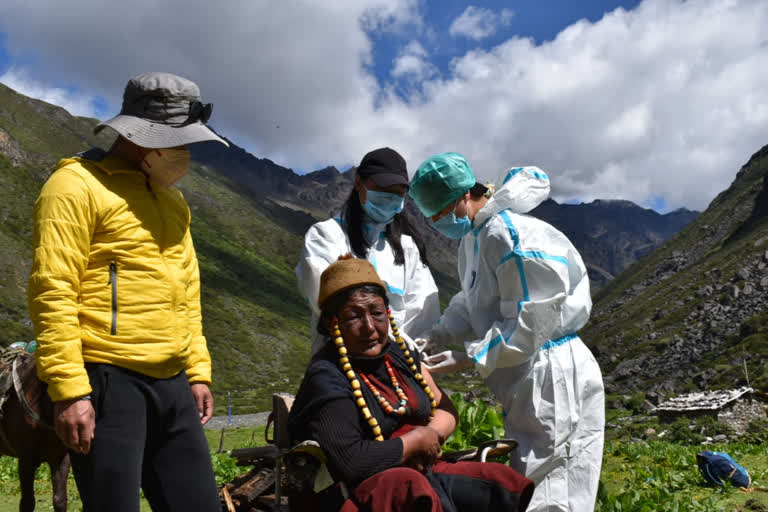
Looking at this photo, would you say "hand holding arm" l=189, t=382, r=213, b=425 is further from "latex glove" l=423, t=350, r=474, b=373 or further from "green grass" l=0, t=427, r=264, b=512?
"green grass" l=0, t=427, r=264, b=512

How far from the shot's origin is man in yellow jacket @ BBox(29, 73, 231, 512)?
2629 millimetres

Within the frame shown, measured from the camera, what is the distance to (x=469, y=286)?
161 inches

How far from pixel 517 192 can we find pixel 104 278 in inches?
96.2

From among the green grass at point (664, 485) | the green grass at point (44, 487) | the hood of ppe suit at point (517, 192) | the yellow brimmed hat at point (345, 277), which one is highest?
the hood of ppe suit at point (517, 192)

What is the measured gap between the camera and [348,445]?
2.78 metres

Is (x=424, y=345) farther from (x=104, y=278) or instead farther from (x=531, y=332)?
(x=104, y=278)

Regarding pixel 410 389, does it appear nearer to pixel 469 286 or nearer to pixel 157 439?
pixel 469 286

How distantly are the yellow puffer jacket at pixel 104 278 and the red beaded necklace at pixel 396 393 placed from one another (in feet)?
3.31

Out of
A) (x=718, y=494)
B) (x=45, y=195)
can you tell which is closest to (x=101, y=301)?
(x=45, y=195)

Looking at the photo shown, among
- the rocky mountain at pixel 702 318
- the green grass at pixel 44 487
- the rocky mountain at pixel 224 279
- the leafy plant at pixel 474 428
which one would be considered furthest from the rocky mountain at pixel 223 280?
the leafy plant at pixel 474 428

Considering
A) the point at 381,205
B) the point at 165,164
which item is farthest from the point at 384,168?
the point at 165,164

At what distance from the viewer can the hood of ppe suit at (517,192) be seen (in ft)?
12.1

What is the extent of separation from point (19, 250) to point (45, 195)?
110082mm

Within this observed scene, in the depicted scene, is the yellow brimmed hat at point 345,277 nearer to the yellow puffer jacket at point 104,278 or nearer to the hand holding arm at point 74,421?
the yellow puffer jacket at point 104,278
